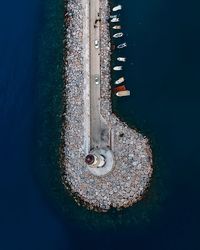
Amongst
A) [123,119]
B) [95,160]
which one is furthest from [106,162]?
[123,119]

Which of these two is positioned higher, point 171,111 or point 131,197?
point 171,111

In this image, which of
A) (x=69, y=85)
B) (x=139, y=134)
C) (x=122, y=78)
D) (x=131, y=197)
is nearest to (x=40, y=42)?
(x=69, y=85)

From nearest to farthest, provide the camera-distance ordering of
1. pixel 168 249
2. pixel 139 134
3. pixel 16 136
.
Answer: pixel 168 249, pixel 139 134, pixel 16 136

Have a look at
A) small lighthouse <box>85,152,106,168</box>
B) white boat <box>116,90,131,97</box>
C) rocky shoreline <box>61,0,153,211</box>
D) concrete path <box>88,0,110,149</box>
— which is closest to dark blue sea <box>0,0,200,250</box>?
white boat <box>116,90,131,97</box>

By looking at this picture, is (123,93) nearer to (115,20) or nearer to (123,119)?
(123,119)

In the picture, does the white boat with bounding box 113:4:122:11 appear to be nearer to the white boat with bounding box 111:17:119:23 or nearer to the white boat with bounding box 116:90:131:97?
the white boat with bounding box 111:17:119:23

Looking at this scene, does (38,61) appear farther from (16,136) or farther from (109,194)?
(109,194)

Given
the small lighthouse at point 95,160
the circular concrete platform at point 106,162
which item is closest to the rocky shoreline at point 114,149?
the circular concrete platform at point 106,162
